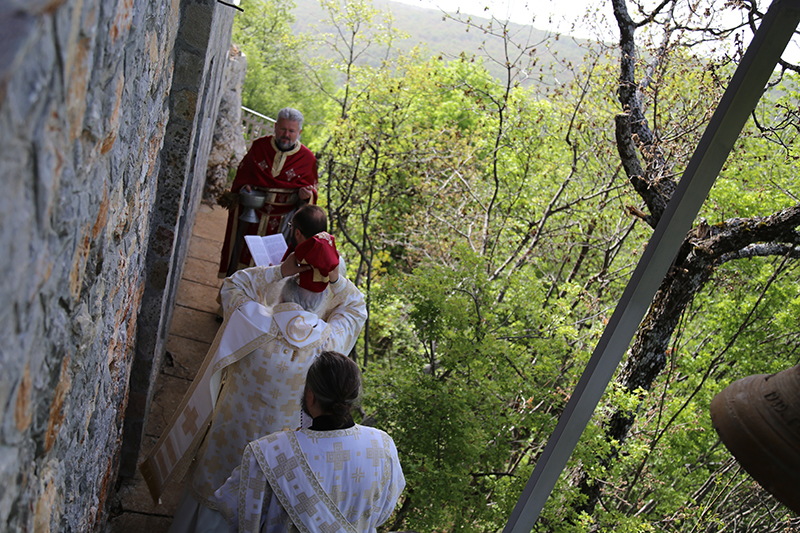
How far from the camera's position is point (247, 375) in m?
3.06

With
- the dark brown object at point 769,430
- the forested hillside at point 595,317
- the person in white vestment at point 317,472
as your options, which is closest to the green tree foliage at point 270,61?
the forested hillside at point 595,317

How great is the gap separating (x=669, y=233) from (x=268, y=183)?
386 centimetres

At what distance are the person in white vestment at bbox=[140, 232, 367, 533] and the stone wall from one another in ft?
1.82

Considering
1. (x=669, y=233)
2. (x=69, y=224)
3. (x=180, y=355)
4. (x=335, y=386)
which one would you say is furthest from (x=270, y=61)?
(x=69, y=224)

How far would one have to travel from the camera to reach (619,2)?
6.52 metres

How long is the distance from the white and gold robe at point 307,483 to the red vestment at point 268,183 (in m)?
3.06

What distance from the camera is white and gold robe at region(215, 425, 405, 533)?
215 centimetres

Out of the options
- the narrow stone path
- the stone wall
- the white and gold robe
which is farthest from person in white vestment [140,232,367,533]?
the white and gold robe

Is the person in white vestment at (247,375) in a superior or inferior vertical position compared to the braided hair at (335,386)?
inferior

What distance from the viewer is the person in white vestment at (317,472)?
7.07 feet

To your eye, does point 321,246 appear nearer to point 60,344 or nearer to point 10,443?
point 60,344

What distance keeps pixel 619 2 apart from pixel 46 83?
22.3ft

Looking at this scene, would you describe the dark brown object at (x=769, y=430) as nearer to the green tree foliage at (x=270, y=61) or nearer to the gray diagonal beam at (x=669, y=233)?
the gray diagonal beam at (x=669, y=233)

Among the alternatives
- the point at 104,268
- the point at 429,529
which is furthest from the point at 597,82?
the point at 104,268
